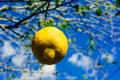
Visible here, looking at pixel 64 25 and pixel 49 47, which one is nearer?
pixel 49 47

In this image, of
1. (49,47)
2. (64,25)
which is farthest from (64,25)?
(49,47)

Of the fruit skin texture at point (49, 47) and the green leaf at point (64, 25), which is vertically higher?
the fruit skin texture at point (49, 47)

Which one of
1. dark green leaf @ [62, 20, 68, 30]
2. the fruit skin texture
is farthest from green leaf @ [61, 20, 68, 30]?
the fruit skin texture

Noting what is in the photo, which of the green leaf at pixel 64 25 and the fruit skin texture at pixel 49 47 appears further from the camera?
the green leaf at pixel 64 25

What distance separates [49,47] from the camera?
2260 millimetres

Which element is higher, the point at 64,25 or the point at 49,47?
the point at 49,47

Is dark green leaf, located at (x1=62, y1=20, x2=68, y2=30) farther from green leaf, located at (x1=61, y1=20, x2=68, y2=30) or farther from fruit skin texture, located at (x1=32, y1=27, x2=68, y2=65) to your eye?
fruit skin texture, located at (x1=32, y1=27, x2=68, y2=65)

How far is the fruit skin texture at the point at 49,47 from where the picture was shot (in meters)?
2.25

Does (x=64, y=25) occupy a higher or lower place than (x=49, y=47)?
lower

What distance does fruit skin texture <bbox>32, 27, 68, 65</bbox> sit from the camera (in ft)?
7.38

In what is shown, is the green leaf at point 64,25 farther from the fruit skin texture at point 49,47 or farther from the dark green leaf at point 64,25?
the fruit skin texture at point 49,47

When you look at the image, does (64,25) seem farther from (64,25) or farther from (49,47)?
(49,47)

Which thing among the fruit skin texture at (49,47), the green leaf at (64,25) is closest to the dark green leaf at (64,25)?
the green leaf at (64,25)

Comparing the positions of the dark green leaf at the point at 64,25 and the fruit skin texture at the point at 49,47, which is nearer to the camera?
the fruit skin texture at the point at 49,47
